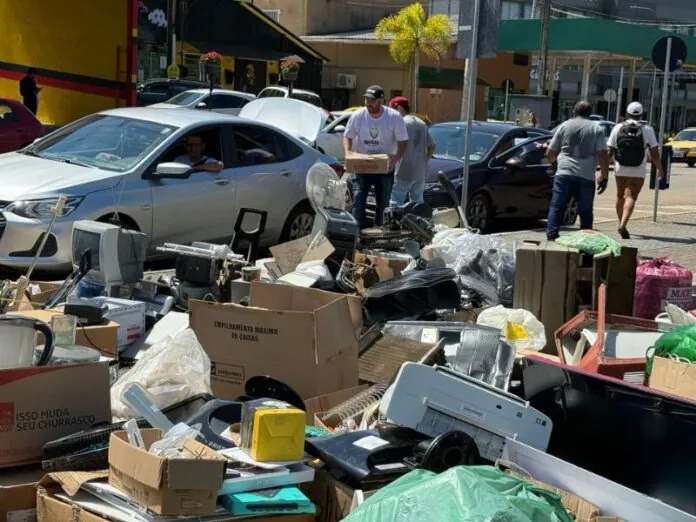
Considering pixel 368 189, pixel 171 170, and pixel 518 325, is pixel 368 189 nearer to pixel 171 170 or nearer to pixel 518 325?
pixel 171 170

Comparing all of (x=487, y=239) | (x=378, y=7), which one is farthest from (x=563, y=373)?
(x=378, y=7)

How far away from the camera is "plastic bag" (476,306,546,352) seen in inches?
257

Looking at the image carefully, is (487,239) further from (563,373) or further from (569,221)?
(569,221)

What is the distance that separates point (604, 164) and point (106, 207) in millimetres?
5380

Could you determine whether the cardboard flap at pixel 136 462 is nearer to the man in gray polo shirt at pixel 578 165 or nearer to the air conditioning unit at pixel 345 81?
the man in gray polo shirt at pixel 578 165

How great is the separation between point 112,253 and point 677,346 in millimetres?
3626

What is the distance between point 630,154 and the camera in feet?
42.1

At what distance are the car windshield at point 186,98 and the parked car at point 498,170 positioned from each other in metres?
10.6

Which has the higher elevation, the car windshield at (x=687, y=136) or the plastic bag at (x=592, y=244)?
the car windshield at (x=687, y=136)

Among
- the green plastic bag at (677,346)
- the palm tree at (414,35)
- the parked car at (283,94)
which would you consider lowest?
the green plastic bag at (677,346)

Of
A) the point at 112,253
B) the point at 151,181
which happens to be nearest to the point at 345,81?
the point at 151,181

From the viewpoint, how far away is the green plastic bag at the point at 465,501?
2982mm

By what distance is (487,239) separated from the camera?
→ 8.49 meters

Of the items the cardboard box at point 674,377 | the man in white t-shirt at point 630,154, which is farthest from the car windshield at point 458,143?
the cardboard box at point 674,377
